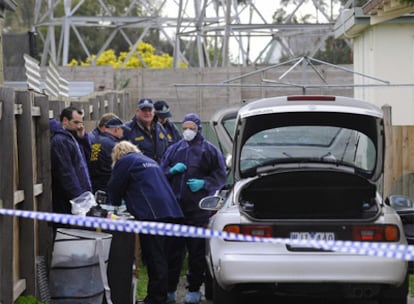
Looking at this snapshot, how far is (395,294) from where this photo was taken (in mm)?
8695

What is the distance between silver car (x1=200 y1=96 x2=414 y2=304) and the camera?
8.36 m

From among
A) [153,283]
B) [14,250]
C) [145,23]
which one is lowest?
[153,283]

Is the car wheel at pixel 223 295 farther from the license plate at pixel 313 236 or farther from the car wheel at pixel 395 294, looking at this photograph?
the car wheel at pixel 395 294

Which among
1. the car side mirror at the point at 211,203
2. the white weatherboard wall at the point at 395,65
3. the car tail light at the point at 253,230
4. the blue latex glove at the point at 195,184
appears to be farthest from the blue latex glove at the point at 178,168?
the white weatherboard wall at the point at 395,65

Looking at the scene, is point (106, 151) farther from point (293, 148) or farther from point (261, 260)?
point (261, 260)

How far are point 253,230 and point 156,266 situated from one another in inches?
57.7

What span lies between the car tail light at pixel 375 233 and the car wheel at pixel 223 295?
1219 millimetres

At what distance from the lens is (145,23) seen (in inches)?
1489

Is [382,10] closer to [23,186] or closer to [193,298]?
[193,298]

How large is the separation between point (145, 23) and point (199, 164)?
27.4m

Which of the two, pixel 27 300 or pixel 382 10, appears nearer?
pixel 27 300

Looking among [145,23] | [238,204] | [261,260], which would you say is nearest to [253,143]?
[238,204]

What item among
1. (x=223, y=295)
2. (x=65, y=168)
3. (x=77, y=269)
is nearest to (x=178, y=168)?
(x=65, y=168)

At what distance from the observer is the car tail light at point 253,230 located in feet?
27.9
